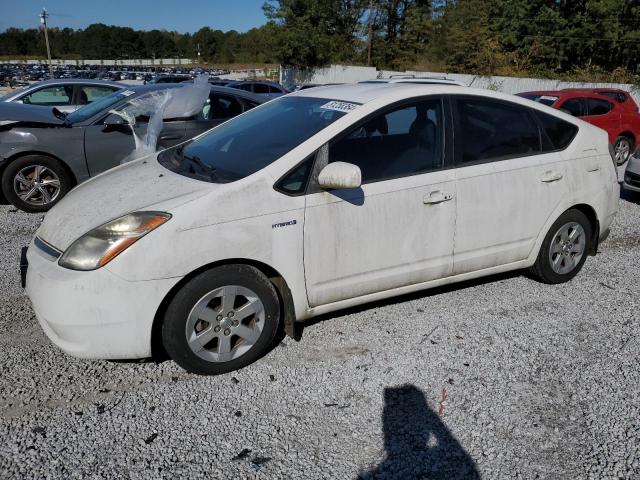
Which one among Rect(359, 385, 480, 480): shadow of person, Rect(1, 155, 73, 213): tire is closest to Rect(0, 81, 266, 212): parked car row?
Rect(1, 155, 73, 213): tire

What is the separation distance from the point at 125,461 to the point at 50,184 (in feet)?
16.2

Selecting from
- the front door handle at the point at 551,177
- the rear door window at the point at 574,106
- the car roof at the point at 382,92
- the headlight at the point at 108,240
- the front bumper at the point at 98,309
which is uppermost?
the car roof at the point at 382,92

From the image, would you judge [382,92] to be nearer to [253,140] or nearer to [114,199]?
[253,140]

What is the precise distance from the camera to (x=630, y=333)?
3812mm

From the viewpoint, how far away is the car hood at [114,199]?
2.96 m

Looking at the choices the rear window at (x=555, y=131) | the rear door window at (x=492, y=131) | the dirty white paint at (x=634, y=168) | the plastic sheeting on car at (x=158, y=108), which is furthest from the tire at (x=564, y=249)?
the plastic sheeting on car at (x=158, y=108)

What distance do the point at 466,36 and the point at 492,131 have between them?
41.0 meters

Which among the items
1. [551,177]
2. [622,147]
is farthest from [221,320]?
[622,147]

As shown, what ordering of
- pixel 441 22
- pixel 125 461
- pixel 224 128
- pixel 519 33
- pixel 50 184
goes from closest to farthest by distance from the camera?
pixel 125 461
pixel 224 128
pixel 50 184
pixel 519 33
pixel 441 22

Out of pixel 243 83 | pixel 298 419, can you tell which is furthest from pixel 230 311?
pixel 243 83

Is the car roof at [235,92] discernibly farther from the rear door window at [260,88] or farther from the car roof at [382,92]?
the rear door window at [260,88]

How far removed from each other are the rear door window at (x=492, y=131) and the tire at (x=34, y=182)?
16.0 feet

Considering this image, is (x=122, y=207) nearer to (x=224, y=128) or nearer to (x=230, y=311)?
(x=230, y=311)

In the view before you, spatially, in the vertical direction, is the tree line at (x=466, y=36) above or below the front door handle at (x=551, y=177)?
above
